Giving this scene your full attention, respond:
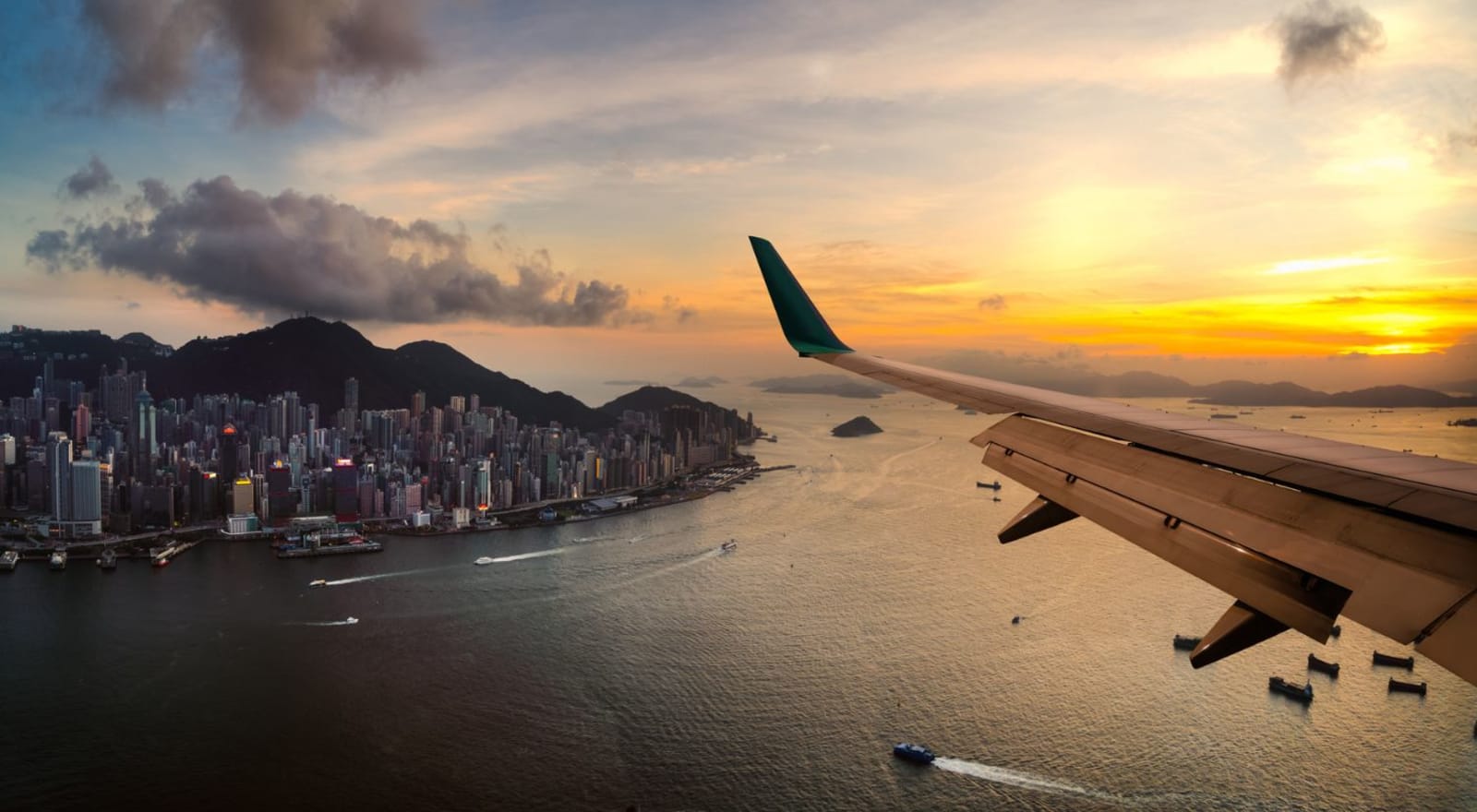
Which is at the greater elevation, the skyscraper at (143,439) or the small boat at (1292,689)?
the skyscraper at (143,439)

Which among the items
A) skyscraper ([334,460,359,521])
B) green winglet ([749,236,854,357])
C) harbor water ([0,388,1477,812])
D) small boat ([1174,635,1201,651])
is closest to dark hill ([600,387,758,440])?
skyscraper ([334,460,359,521])

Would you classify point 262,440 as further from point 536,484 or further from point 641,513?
point 641,513

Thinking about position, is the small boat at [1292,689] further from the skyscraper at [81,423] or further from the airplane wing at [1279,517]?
the skyscraper at [81,423]

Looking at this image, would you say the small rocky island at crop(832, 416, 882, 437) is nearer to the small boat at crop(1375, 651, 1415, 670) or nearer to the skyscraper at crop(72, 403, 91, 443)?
the small boat at crop(1375, 651, 1415, 670)

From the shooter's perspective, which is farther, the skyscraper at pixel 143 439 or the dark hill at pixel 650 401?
the dark hill at pixel 650 401

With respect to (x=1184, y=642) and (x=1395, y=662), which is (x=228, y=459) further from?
(x=1395, y=662)

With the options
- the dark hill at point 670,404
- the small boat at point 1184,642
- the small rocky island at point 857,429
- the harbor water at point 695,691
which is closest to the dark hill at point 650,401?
the dark hill at point 670,404

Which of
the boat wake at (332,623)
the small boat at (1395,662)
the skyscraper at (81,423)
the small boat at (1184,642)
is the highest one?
the skyscraper at (81,423)
